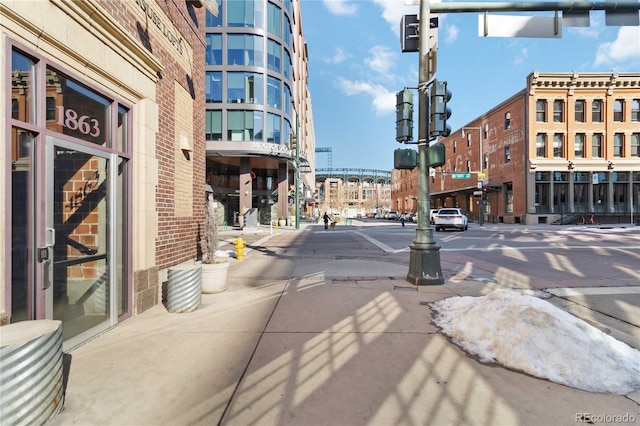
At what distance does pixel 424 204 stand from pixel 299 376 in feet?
15.3

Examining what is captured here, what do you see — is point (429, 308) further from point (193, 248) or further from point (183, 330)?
point (193, 248)

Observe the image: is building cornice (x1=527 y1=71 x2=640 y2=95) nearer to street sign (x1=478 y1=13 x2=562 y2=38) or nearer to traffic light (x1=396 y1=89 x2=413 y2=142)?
street sign (x1=478 y1=13 x2=562 y2=38)

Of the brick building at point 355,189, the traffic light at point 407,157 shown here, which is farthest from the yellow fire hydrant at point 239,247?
the brick building at point 355,189

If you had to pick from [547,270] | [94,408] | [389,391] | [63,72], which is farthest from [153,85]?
[547,270]

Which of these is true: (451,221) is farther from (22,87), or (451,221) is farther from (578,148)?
(22,87)

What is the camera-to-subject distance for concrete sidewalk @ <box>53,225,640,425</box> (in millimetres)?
2463

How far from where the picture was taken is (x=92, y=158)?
4.20 m

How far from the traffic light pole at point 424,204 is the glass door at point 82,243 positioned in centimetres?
545

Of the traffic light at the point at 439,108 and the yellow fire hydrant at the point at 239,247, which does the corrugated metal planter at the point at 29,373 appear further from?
the yellow fire hydrant at the point at 239,247

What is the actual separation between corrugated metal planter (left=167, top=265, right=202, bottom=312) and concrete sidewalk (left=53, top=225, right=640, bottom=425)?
0.16 m

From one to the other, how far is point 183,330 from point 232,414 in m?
1.99

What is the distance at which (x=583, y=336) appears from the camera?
3328 mm

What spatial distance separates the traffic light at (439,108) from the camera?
6141 millimetres

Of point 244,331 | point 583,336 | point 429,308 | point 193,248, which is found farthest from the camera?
point 193,248
